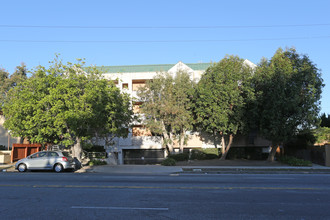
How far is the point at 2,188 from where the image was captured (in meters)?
11.2

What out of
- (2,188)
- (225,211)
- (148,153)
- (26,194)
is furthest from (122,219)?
(148,153)

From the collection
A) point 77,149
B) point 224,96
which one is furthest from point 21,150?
point 224,96

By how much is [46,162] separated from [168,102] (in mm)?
11516

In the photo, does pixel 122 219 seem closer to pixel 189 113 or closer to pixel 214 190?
pixel 214 190

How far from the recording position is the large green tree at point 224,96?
25.9 metres

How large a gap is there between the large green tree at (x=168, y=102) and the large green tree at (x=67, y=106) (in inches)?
145

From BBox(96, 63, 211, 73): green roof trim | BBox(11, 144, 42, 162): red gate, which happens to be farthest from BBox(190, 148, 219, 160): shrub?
BBox(11, 144, 42, 162): red gate

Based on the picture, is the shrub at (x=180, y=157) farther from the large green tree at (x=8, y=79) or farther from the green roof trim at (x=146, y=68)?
the large green tree at (x=8, y=79)

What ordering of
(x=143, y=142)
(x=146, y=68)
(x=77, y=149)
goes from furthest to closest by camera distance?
(x=146, y=68)
(x=143, y=142)
(x=77, y=149)

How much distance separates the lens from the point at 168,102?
26.6m

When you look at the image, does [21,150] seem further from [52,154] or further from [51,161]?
[51,161]

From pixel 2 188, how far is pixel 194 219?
808 centimetres

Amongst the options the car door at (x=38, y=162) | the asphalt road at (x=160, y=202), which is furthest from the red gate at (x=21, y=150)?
the asphalt road at (x=160, y=202)

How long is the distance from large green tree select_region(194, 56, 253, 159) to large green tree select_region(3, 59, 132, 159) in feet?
23.4
